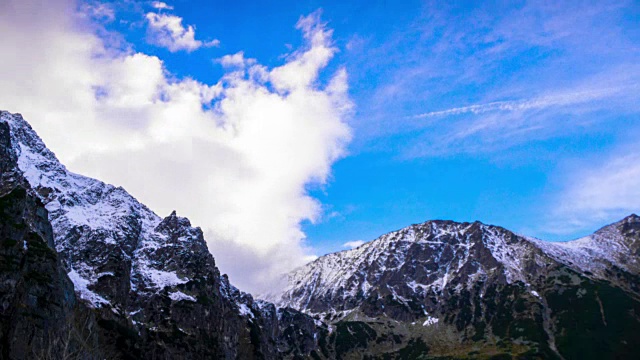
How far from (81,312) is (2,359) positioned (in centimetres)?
5579

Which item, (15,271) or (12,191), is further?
(12,191)

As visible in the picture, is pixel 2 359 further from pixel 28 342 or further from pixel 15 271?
pixel 15 271

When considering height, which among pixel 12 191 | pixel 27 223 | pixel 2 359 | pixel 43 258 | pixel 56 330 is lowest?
pixel 2 359

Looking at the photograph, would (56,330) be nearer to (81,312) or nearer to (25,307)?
(25,307)

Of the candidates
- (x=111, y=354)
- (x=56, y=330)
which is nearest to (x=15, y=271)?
(x=56, y=330)

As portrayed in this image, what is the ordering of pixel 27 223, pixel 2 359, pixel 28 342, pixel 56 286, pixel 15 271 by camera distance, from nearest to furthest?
1. pixel 2 359
2. pixel 28 342
3. pixel 15 271
4. pixel 56 286
5. pixel 27 223

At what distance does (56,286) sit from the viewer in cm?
17288

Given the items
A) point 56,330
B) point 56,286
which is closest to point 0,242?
point 56,286

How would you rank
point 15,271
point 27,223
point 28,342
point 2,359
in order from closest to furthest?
point 2,359 → point 28,342 → point 15,271 → point 27,223

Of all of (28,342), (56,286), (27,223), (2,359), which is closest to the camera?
(2,359)

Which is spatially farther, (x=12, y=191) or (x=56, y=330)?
(x=12, y=191)

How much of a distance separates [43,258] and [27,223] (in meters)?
20.9

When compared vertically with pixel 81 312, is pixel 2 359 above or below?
below

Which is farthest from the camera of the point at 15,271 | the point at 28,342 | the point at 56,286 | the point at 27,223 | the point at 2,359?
the point at 27,223
